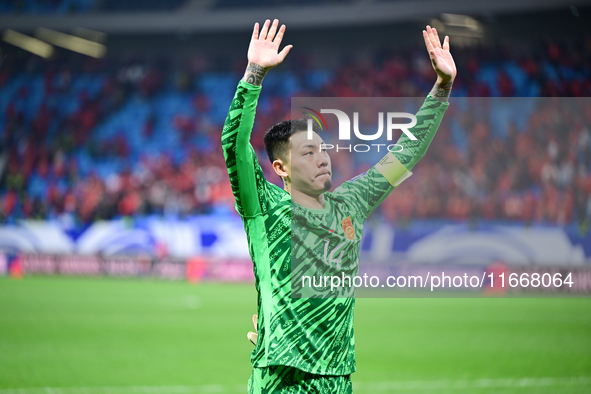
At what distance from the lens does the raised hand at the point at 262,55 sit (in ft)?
8.65

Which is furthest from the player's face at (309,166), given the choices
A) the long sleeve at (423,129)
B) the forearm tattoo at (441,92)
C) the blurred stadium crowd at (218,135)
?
the blurred stadium crowd at (218,135)

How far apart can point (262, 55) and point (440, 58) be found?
3.17ft

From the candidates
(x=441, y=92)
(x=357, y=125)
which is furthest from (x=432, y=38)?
(x=357, y=125)

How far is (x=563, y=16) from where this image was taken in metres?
20.5

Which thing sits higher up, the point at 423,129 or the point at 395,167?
the point at 423,129

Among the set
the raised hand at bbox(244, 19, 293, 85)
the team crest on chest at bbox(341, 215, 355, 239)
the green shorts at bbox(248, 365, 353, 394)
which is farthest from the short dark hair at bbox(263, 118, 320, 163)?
the green shorts at bbox(248, 365, 353, 394)

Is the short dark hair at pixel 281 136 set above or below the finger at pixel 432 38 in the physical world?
below

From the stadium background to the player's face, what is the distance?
16.3 feet

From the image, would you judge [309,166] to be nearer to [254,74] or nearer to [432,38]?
[254,74]

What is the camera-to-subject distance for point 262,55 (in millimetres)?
2711

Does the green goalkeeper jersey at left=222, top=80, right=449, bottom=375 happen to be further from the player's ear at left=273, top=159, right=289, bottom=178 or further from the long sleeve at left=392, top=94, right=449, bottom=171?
the long sleeve at left=392, top=94, right=449, bottom=171

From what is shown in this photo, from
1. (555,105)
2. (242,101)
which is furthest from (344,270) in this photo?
(555,105)

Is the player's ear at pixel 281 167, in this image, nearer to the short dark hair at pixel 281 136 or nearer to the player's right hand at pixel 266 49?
the short dark hair at pixel 281 136

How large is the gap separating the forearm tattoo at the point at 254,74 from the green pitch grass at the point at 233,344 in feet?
17.5
